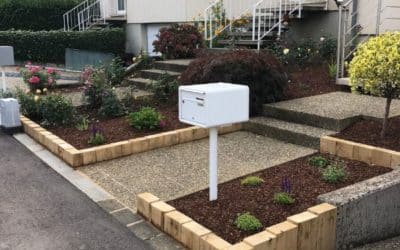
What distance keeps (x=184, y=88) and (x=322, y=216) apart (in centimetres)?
150

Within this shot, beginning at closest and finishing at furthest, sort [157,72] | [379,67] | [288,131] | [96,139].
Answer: [379,67]
[96,139]
[288,131]
[157,72]

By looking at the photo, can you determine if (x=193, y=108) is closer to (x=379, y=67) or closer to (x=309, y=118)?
(x=379, y=67)

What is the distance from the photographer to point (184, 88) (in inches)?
153

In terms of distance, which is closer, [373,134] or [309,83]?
[373,134]

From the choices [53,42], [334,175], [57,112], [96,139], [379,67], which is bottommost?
[334,175]

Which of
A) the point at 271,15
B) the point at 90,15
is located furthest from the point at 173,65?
the point at 90,15

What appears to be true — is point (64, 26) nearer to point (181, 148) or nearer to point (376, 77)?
point (181, 148)

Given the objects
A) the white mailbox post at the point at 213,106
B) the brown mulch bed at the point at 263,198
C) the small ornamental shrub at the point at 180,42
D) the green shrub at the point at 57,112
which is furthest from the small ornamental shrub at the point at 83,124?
the small ornamental shrub at the point at 180,42

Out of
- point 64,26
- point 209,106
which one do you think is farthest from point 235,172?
point 64,26

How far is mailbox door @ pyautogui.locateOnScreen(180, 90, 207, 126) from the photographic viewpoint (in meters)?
3.68

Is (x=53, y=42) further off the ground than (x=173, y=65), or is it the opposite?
(x=53, y=42)

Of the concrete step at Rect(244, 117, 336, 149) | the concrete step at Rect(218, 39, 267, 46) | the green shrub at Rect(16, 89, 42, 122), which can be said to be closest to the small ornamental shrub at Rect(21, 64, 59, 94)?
the green shrub at Rect(16, 89, 42, 122)

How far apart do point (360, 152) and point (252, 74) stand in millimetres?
2320

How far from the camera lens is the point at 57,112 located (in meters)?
6.73
